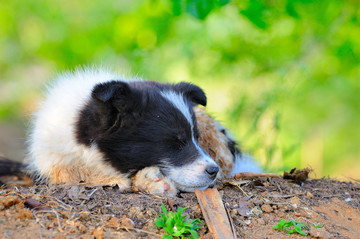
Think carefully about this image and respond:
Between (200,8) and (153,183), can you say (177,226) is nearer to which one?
(153,183)

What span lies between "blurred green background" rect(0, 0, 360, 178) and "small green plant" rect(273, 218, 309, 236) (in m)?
1.51

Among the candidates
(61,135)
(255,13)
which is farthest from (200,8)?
(61,135)

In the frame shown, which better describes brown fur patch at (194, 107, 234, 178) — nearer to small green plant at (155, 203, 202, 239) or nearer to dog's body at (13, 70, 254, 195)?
dog's body at (13, 70, 254, 195)

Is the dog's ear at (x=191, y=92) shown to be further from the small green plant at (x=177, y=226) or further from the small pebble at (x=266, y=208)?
the small green plant at (x=177, y=226)

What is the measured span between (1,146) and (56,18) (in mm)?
3505

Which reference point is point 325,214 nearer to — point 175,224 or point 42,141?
point 175,224

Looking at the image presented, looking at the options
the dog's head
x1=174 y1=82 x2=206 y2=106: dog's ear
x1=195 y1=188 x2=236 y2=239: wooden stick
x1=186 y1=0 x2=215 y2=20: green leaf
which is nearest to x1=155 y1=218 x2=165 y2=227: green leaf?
x1=195 y1=188 x2=236 y2=239: wooden stick

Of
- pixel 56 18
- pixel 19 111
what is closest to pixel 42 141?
pixel 56 18

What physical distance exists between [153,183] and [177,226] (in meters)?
0.97

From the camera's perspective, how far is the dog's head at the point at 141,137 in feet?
12.0

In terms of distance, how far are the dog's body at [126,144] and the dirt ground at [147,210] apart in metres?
0.22

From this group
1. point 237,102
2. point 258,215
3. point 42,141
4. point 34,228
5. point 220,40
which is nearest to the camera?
point 34,228

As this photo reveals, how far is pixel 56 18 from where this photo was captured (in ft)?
31.4

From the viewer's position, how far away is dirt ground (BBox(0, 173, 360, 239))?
2.59m
